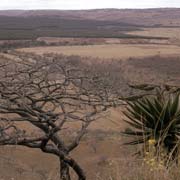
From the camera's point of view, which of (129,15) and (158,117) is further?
(129,15)

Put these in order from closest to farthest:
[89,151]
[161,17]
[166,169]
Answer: [166,169]
[89,151]
[161,17]

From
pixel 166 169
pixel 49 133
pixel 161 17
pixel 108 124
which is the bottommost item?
pixel 161 17

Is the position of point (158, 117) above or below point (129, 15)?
above

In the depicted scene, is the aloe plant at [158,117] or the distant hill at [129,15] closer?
the aloe plant at [158,117]

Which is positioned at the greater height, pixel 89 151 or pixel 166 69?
pixel 89 151

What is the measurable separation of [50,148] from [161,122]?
5.48 feet

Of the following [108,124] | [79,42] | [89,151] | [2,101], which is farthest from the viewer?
[79,42]

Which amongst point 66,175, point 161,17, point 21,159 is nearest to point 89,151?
point 21,159

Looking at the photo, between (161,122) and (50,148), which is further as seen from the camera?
(50,148)

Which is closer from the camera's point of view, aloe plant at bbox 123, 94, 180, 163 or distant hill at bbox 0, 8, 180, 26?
aloe plant at bbox 123, 94, 180, 163

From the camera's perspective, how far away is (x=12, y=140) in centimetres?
704

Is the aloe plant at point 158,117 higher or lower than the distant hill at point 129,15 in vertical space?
higher

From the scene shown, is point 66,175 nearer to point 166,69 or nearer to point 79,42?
point 166,69

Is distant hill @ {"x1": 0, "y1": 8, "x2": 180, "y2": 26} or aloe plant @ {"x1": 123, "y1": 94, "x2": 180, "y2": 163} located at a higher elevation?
aloe plant @ {"x1": 123, "y1": 94, "x2": 180, "y2": 163}
